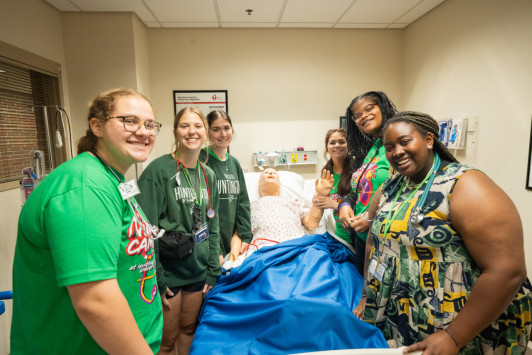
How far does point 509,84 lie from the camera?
2.22 m

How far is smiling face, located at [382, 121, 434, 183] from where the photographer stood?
1077 mm

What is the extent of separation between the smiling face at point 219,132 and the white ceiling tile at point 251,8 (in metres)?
1.40

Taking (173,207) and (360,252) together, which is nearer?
(173,207)

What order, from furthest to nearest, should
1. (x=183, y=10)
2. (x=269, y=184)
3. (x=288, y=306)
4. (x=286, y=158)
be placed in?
(x=286, y=158)
(x=183, y=10)
(x=269, y=184)
(x=288, y=306)

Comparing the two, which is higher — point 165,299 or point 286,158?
point 286,158

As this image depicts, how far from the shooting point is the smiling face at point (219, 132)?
206 centimetres

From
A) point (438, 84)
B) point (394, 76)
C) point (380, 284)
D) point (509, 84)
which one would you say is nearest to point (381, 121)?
point (380, 284)

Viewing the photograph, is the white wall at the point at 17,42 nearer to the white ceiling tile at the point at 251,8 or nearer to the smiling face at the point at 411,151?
the white ceiling tile at the point at 251,8

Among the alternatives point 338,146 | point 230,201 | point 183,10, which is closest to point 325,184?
point 338,146

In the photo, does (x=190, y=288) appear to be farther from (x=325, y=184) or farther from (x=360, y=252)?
(x=325, y=184)

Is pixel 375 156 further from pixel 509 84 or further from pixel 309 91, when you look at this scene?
pixel 309 91

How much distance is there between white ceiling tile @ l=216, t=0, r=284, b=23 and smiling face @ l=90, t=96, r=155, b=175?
91.5 inches

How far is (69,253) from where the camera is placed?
628 millimetres

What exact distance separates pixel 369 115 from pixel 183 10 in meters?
2.26
